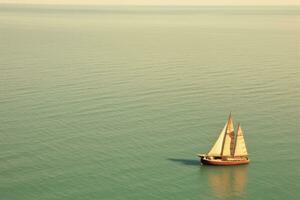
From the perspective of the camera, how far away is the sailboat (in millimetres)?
65125

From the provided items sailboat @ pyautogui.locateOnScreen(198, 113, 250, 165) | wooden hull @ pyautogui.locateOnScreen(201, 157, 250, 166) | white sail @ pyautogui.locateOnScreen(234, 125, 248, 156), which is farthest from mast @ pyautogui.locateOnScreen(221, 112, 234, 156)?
wooden hull @ pyautogui.locateOnScreen(201, 157, 250, 166)

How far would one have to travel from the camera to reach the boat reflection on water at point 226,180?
5853 cm

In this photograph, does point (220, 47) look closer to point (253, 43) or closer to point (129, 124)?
point (253, 43)

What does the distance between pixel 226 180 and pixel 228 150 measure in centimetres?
526

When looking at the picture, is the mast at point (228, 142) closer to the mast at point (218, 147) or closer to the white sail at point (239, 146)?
the mast at point (218, 147)

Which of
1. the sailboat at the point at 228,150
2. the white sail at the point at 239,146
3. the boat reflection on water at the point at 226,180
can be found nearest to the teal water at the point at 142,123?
the boat reflection on water at the point at 226,180

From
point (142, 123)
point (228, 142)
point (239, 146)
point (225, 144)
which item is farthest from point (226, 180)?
point (142, 123)

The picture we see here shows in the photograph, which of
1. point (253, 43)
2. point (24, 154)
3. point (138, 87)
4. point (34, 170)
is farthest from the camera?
point (253, 43)

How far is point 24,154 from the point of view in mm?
66312

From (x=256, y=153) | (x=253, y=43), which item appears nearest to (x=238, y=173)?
(x=256, y=153)

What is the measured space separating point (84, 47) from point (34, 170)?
311 ft

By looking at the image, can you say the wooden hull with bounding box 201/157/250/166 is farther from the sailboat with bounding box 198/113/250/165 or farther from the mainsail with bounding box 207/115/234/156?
the mainsail with bounding box 207/115/234/156

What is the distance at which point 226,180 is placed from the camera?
6203 centimetres

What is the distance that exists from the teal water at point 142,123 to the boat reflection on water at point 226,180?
0.37 feet
